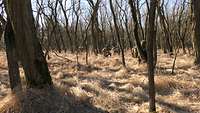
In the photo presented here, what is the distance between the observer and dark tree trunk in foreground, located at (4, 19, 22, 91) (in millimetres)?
10008

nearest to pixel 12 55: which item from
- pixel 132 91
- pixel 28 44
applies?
pixel 28 44

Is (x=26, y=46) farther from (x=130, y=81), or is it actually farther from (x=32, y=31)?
(x=130, y=81)

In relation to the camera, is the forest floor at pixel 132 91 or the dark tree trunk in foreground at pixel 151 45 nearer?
the dark tree trunk in foreground at pixel 151 45

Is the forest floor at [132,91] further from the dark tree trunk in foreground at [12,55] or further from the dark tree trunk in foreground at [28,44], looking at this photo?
the dark tree trunk in foreground at [28,44]

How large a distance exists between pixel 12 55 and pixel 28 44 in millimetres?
1048

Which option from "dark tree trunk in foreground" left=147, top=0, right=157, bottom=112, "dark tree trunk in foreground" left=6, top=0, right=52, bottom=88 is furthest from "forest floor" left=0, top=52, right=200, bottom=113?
"dark tree trunk in foreground" left=6, top=0, right=52, bottom=88

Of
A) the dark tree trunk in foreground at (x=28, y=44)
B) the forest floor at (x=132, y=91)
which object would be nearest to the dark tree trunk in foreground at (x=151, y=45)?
the forest floor at (x=132, y=91)

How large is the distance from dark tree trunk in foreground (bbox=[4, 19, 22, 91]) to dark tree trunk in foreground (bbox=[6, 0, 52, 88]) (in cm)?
49

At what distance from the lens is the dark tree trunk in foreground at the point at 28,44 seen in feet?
30.3

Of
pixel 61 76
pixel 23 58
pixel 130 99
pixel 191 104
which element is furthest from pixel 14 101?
pixel 61 76

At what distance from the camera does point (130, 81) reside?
13156mm

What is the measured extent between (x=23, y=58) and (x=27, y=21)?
818mm

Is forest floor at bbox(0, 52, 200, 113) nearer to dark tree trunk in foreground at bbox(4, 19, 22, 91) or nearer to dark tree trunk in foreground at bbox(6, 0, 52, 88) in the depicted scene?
dark tree trunk in foreground at bbox(4, 19, 22, 91)

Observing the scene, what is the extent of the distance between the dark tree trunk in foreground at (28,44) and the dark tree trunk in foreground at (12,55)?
1.62 feet
